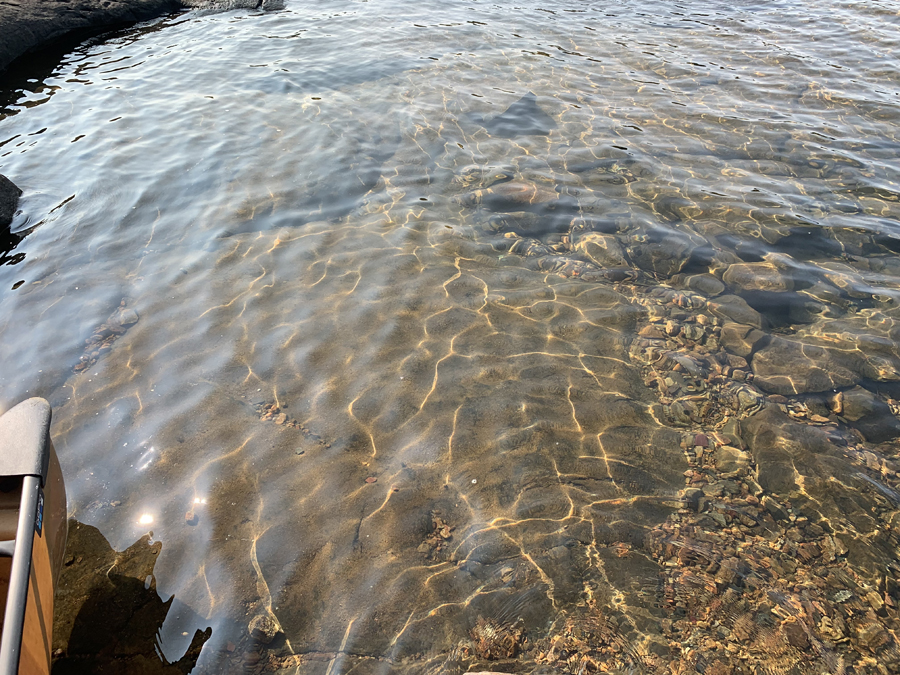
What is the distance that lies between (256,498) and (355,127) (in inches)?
272

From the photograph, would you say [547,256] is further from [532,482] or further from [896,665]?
[896,665]

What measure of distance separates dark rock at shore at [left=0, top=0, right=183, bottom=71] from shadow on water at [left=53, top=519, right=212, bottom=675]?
42.6ft

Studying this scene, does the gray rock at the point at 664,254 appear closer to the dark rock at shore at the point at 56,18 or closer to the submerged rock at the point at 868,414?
the submerged rock at the point at 868,414

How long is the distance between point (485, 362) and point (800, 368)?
2.88 m

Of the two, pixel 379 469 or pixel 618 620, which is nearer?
pixel 618 620

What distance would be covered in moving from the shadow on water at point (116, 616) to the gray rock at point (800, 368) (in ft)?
16.0

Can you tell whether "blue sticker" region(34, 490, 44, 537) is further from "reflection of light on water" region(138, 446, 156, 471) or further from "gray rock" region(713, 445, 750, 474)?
"gray rock" region(713, 445, 750, 474)

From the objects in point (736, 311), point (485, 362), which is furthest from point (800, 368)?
point (485, 362)

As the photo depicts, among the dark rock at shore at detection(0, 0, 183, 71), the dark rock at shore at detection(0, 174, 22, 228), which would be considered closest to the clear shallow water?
the dark rock at shore at detection(0, 174, 22, 228)

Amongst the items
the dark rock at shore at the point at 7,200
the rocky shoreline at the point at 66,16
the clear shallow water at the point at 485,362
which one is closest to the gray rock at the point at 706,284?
the clear shallow water at the point at 485,362

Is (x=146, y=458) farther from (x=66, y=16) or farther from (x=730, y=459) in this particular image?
(x=66, y=16)

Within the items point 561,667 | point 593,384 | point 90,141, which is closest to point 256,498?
point 561,667

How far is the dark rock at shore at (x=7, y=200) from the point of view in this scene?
22.6ft

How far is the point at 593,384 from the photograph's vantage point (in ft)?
16.1
